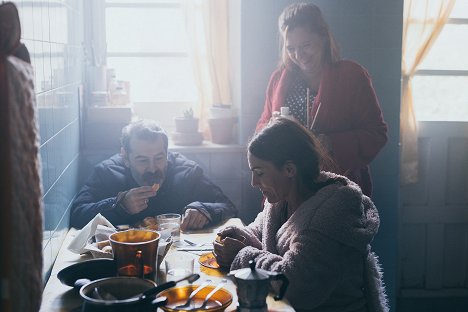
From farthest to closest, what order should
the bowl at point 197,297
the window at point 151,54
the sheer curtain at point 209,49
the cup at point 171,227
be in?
the window at point 151,54, the sheer curtain at point 209,49, the cup at point 171,227, the bowl at point 197,297

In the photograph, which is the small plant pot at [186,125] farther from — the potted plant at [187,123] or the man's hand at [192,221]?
the man's hand at [192,221]

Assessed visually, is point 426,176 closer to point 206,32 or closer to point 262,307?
point 206,32

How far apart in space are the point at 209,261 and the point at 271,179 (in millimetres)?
322

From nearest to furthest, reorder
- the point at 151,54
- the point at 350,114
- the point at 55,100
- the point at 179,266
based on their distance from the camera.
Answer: the point at 179,266 < the point at 55,100 < the point at 350,114 < the point at 151,54

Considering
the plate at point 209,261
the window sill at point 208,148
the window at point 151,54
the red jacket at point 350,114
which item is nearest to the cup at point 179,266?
the plate at point 209,261

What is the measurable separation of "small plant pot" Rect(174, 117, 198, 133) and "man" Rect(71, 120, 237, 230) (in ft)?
1.22

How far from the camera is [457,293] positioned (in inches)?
143

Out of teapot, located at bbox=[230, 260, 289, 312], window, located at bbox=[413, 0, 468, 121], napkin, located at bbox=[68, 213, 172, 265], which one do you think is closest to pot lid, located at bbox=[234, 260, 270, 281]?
teapot, located at bbox=[230, 260, 289, 312]

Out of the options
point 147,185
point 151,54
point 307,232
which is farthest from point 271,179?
point 151,54

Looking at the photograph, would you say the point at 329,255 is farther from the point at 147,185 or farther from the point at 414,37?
the point at 414,37

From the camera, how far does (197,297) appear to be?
148cm

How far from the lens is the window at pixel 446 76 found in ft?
11.7

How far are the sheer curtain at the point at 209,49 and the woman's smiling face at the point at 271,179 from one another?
1.51 m

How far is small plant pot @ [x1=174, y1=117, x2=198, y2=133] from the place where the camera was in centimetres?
320
